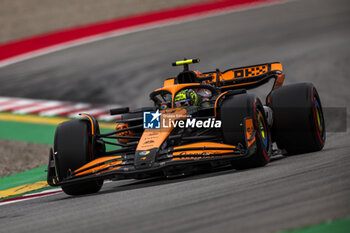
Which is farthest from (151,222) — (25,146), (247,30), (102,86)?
(247,30)

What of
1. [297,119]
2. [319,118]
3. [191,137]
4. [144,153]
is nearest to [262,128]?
[297,119]

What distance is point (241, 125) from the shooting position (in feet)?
25.3

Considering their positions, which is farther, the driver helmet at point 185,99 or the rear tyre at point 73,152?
the driver helmet at point 185,99

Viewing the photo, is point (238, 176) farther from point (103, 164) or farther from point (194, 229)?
point (194, 229)

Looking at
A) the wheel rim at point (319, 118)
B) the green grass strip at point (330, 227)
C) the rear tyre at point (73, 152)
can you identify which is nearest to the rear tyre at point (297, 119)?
the wheel rim at point (319, 118)

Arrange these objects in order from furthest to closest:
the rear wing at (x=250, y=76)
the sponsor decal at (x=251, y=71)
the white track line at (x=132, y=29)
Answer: the white track line at (x=132, y=29) < the sponsor decal at (x=251, y=71) < the rear wing at (x=250, y=76)

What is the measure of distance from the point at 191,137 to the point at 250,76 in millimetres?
3169

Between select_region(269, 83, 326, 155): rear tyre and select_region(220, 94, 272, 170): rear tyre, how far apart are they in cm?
117

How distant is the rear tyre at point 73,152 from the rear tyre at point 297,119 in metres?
2.77

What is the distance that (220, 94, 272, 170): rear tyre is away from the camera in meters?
7.73

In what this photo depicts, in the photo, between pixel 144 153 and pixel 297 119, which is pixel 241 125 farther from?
pixel 297 119

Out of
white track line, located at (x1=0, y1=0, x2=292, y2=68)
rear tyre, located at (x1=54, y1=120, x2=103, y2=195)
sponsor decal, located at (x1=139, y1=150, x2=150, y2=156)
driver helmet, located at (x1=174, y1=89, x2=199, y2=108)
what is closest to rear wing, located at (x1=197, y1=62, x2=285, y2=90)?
driver helmet, located at (x1=174, y1=89, x2=199, y2=108)

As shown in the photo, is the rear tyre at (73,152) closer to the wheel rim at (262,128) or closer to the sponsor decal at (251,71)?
the wheel rim at (262,128)

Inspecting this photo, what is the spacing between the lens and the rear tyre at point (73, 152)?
8.05 meters
